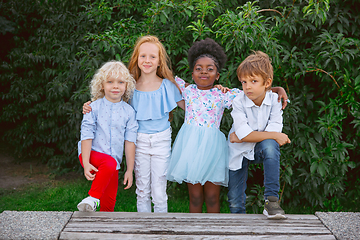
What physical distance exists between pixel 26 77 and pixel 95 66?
8.67 ft

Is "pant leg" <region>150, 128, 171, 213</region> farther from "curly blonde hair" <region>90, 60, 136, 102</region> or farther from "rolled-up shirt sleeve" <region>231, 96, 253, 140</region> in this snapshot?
"rolled-up shirt sleeve" <region>231, 96, 253, 140</region>

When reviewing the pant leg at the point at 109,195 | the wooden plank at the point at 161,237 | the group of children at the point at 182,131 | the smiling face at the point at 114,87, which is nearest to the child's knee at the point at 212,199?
the group of children at the point at 182,131

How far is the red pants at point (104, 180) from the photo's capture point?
2354 millimetres

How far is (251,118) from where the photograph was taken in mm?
2469

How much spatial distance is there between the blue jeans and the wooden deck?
24cm

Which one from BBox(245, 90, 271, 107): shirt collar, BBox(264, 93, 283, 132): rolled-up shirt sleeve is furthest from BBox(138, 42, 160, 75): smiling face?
Result: BBox(264, 93, 283, 132): rolled-up shirt sleeve

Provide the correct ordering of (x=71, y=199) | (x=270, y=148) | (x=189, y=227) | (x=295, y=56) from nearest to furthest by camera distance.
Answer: (x=189, y=227)
(x=270, y=148)
(x=295, y=56)
(x=71, y=199)

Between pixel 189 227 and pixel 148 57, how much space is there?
4.51 feet

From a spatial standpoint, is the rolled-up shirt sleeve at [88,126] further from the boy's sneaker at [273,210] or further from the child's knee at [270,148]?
the boy's sneaker at [273,210]

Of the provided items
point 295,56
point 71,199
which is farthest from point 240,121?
point 71,199

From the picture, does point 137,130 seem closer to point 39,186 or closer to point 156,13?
point 156,13

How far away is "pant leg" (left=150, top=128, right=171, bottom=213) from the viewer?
8.71 ft

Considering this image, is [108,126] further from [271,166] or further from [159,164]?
[271,166]

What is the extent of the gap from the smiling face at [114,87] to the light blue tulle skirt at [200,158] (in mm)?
608
